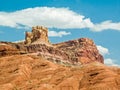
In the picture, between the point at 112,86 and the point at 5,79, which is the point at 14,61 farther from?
the point at 112,86

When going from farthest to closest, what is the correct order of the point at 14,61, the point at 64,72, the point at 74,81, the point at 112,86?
the point at 14,61 → the point at 64,72 → the point at 74,81 → the point at 112,86

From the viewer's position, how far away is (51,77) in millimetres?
132625

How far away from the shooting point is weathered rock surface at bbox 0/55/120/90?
122 metres

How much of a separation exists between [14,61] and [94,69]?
33900 millimetres

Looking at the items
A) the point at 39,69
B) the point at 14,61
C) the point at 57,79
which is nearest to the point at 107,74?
the point at 57,79

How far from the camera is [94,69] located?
426ft

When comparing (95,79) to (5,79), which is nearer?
(95,79)

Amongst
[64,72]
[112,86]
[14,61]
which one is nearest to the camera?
[112,86]

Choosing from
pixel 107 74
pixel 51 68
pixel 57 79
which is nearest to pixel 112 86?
pixel 107 74

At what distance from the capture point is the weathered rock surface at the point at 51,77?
121844mm

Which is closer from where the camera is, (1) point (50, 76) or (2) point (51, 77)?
(2) point (51, 77)

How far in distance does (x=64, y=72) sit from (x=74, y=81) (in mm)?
9688

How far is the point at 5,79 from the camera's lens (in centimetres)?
13388

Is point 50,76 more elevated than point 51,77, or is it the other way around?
point 50,76
